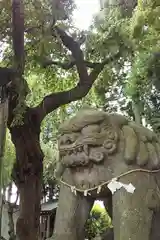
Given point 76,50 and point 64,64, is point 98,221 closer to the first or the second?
point 64,64

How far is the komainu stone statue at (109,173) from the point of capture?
2.32m

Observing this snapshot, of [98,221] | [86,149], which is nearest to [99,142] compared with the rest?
[86,149]

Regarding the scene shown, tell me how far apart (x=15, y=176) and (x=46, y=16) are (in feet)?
7.15

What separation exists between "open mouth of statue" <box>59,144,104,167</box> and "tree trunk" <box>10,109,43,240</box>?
2.92m

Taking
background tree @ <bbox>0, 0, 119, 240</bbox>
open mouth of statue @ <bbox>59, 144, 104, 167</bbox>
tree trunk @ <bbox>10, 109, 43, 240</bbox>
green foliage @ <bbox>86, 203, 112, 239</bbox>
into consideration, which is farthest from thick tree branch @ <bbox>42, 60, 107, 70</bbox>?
green foliage @ <bbox>86, 203, 112, 239</bbox>

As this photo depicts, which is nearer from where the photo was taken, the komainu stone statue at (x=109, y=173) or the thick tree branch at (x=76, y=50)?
the komainu stone statue at (x=109, y=173)

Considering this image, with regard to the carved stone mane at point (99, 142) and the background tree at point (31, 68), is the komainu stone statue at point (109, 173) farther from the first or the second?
the background tree at point (31, 68)

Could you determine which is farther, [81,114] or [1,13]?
[1,13]

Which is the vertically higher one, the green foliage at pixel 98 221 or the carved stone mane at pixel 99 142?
the carved stone mane at pixel 99 142

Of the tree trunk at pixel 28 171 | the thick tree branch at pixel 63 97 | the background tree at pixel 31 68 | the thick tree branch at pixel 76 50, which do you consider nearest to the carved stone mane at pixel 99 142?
the background tree at pixel 31 68

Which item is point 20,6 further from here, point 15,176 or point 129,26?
point 15,176

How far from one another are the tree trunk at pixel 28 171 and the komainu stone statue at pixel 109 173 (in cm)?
274

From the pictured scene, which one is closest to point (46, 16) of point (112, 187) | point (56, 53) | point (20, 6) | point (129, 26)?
point (20, 6)

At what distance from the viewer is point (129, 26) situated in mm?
5145
